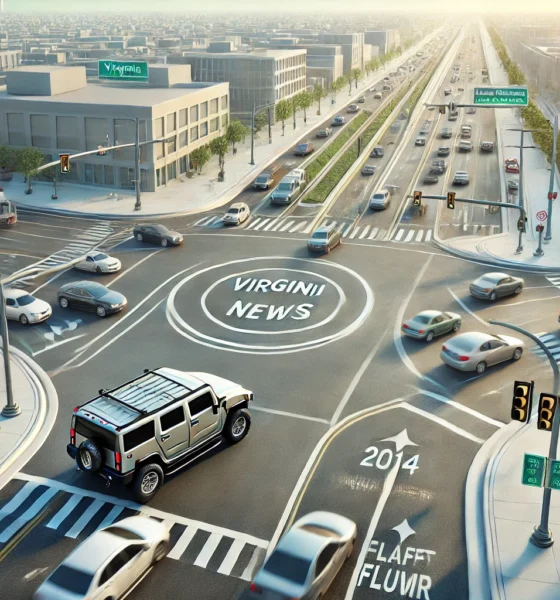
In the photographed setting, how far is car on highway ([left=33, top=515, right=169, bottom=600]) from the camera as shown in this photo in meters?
19.2

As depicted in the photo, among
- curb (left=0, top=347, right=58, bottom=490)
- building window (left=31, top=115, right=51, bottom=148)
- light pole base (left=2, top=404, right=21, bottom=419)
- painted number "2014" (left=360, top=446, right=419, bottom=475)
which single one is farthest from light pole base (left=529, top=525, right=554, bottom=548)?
building window (left=31, top=115, right=51, bottom=148)

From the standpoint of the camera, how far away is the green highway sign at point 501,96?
5412 cm

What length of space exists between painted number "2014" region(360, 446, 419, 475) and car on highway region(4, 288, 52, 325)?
20877 millimetres

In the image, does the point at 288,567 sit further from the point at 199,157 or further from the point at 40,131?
the point at 40,131

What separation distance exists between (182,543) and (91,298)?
21982 millimetres

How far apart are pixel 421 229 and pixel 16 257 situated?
30.5 metres

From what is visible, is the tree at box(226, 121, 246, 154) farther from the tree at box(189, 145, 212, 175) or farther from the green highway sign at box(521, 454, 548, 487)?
the green highway sign at box(521, 454, 548, 487)

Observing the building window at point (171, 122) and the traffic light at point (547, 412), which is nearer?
the traffic light at point (547, 412)

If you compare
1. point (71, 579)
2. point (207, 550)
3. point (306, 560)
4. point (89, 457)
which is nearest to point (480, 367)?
point (207, 550)

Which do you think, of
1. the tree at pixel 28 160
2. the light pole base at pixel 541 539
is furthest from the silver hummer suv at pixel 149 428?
the tree at pixel 28 160

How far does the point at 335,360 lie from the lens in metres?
36.2

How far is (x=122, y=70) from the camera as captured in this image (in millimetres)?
79562

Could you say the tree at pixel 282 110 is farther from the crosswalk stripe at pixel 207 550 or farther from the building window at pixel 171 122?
the crosswalk stripe at pixel 207 550

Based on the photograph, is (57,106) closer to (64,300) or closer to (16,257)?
(16,257)
